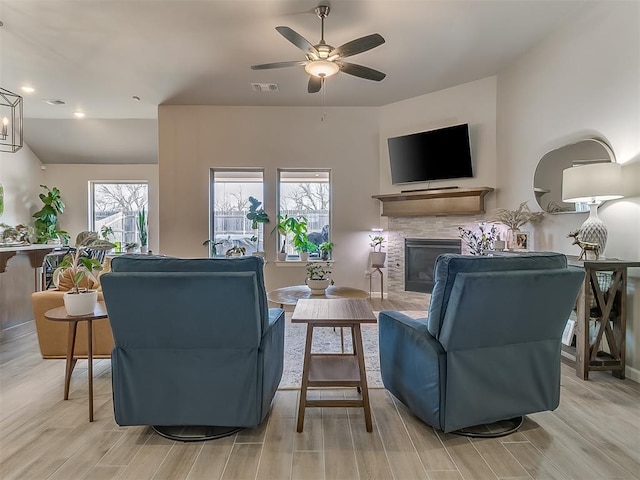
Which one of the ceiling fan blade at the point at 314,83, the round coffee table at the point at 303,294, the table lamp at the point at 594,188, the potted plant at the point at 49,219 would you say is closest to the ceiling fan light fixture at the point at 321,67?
the ceiling fan blade at the point at 314,83

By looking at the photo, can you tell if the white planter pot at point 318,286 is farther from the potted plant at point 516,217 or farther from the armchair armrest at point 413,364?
the potted plant at point 516,217

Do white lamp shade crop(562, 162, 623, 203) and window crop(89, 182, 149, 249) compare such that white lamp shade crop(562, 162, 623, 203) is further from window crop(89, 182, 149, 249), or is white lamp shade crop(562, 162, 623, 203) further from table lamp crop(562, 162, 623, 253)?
window crop(89, 182, 149, 249)

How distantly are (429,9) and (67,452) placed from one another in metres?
4.36

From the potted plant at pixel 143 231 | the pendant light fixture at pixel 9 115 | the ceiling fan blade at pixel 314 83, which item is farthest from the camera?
the potted plant at pixel 143 231

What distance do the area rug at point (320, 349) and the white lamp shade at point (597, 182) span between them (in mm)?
2261

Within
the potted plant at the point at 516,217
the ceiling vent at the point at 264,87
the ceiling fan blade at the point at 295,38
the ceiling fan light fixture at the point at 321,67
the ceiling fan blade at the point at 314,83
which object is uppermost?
the ceiling vent at the point at 264,87

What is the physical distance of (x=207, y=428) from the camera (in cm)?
206

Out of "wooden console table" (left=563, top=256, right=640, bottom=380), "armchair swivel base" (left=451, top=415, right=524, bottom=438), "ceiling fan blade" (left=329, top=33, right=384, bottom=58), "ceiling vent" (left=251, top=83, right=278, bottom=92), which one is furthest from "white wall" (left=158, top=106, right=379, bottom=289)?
"armchair swivel base" (left=451, top=415, right=524, bottom=438)

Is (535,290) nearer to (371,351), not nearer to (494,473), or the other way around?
(494,473)

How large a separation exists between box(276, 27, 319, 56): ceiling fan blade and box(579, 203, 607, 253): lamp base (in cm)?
282

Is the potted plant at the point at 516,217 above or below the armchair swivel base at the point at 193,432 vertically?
above

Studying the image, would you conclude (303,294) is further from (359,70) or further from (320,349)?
(359,70)

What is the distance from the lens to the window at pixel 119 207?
7609mm

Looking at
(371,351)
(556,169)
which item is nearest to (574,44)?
(556,169)
